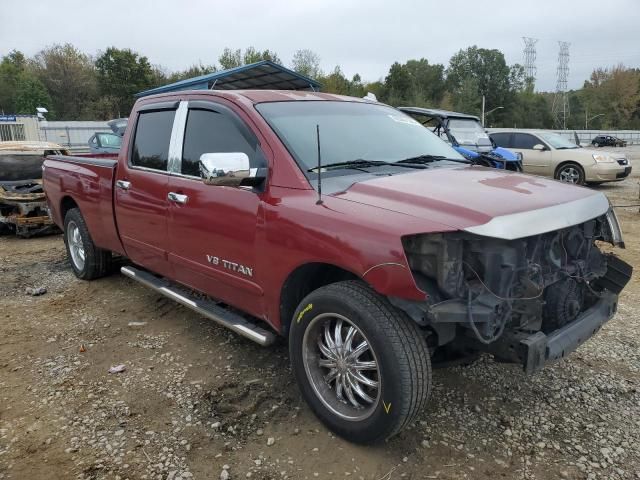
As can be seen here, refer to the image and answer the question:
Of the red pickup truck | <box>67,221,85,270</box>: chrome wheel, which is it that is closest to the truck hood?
the red pickup truck

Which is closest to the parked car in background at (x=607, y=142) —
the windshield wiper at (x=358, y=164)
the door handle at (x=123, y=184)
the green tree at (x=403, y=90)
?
the green tree at (x=403, y=90)

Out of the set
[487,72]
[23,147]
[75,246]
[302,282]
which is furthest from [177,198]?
[487,72]

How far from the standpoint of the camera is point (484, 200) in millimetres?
2723

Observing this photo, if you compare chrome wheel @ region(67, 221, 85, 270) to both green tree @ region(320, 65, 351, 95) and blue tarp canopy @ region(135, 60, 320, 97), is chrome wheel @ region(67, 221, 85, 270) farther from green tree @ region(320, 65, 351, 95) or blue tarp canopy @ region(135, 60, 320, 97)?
green tree @ region(320, 65, 351, 95)

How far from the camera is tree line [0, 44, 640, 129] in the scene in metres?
51.7

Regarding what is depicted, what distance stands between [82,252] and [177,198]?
8.68 feet

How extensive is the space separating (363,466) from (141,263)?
2.87m

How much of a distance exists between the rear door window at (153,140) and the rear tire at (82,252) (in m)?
1.49

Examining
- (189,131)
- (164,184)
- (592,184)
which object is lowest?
(592,184)

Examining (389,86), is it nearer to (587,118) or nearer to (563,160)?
(587,118)

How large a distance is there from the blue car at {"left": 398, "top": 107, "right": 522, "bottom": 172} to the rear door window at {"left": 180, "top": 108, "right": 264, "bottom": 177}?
7.77m

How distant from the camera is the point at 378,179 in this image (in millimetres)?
3148

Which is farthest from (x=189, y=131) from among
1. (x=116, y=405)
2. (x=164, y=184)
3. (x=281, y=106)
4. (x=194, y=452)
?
(x=194, y=452)

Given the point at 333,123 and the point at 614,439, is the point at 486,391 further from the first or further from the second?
the point at 333,123
